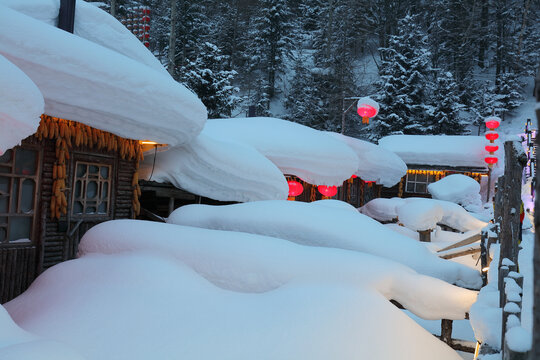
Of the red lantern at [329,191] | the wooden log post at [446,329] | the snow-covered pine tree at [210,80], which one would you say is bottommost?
the wooden log post at [446,329]

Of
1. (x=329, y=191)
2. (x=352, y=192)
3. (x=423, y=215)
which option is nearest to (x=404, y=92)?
(x=352, y=192)

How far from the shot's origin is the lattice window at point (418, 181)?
928 inches

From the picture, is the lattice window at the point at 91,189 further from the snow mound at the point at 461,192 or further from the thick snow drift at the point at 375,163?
the snow mound at the point at 461,192

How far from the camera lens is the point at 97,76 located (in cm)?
613

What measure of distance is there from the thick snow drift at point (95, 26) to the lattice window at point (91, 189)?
2.04 m

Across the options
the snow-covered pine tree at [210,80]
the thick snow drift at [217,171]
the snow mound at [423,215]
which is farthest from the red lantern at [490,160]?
the thick snow drift at [217,171]

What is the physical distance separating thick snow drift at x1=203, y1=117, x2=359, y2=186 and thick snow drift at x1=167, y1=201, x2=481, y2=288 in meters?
7.09

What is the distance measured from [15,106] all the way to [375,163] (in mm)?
16022

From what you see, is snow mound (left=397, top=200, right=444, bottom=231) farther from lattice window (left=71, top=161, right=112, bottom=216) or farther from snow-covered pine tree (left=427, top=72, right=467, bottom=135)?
snow-covered pine tree (left=427, top=72, right=467, bottom=135)

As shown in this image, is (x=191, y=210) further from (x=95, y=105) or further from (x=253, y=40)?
(x=253, y=40)

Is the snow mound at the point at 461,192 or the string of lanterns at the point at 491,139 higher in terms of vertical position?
the string of lanterns at the point at 491,139

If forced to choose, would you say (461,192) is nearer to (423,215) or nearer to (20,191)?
(423,215)

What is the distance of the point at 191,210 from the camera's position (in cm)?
662

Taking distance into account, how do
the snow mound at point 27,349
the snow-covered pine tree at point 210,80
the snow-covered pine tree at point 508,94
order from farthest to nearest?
1. the snow-covered pine tree at point 508,94
2. the snow-covered pine tree at point 210,80
3. the snow mound at point 27,349
